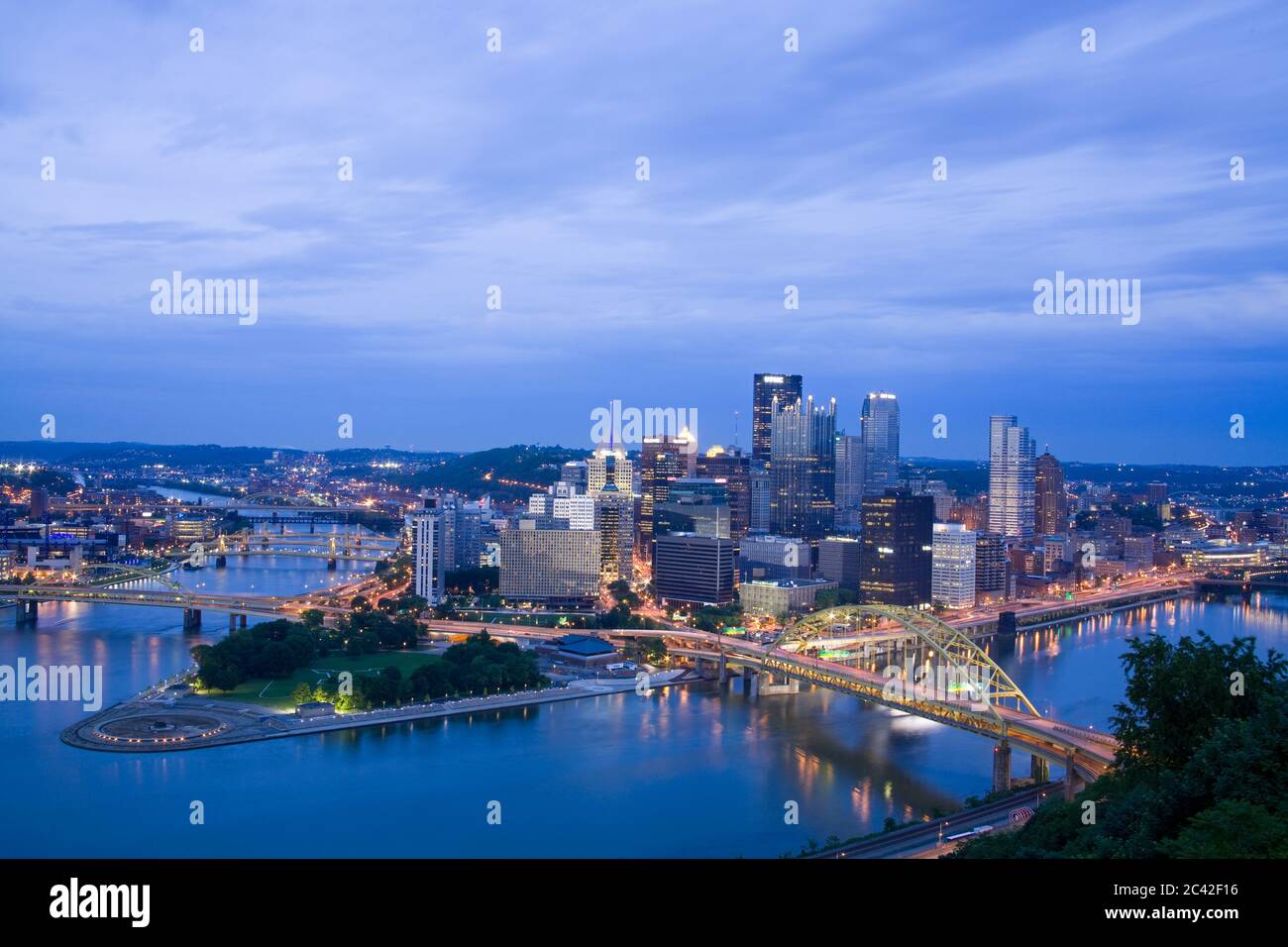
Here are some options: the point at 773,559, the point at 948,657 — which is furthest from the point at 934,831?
the point at 773,559

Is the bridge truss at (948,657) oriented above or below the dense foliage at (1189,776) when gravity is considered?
below

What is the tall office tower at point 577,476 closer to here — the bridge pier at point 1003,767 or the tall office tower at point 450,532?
the tall office tower at point 450,532

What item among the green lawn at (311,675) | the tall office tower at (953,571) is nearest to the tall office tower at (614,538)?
the tall office tower at (953,571)

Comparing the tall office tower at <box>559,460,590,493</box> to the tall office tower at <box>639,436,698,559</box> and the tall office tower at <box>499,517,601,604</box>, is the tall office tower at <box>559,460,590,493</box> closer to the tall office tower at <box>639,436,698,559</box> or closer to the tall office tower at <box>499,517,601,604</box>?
the tall office tower at <box>639,436,698,559</box>

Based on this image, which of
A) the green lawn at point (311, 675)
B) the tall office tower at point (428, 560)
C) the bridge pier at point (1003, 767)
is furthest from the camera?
the tall office tower at point (428, 560)

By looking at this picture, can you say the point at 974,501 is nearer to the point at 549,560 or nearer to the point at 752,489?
the point at 752,489

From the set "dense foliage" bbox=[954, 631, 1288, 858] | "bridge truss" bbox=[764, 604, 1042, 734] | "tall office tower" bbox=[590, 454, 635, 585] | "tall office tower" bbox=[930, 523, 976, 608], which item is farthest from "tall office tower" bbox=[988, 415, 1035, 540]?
"dense foliage" bbox=[954, 631, 1288, 858]
